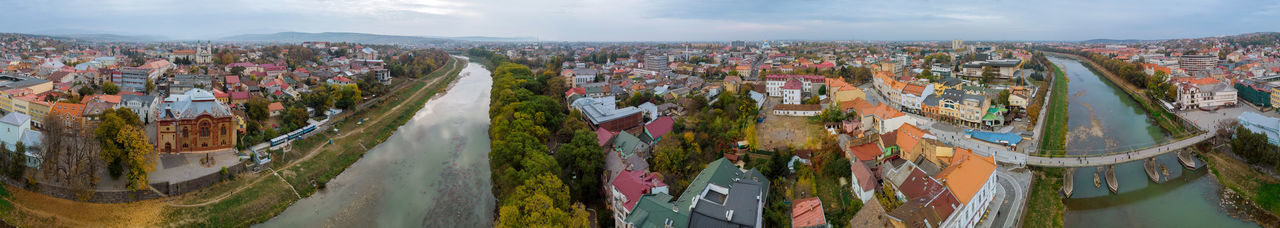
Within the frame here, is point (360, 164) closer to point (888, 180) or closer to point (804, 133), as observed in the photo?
point (804, 133)

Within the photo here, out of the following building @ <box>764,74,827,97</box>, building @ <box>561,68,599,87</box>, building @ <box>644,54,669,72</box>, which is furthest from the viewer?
building @ <box>644,54,669,72</box>

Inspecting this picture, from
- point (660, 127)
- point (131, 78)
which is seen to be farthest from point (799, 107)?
point (131, 78)

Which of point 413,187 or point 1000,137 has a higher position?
point 1000,137

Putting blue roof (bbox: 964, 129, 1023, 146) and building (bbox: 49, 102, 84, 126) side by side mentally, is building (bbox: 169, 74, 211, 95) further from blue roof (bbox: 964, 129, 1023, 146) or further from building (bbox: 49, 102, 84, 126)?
blue roof (bbox: 964, 129, 1023, 146)

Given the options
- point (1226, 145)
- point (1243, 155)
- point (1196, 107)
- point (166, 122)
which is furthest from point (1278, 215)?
point (166, 122)

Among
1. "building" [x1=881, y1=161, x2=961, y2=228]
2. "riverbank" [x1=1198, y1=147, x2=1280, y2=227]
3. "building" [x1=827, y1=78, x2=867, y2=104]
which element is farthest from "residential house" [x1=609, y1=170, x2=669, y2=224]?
"riverbank" [x1=1198, y1=147, x2=1280, y2=227]

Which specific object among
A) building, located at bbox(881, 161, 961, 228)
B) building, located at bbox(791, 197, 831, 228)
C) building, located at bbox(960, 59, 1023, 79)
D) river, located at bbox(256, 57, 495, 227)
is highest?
building, located at bbox(960, 59, 1023, 79)

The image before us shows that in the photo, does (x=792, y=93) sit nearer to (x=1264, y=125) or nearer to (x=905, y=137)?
(x=905, y=137)
